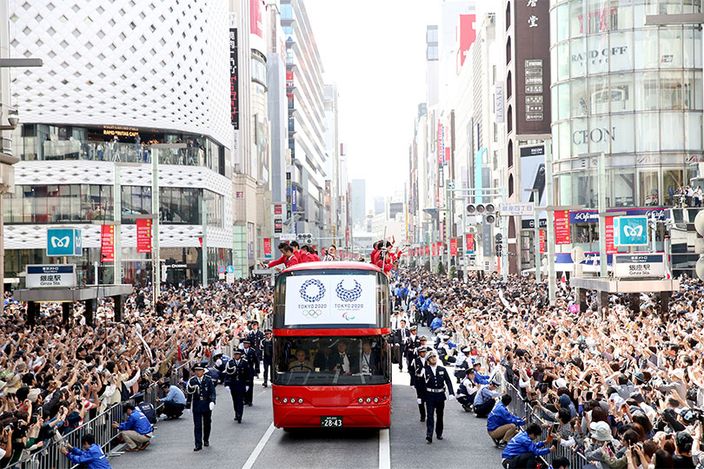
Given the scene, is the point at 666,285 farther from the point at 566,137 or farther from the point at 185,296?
the point at 566,137

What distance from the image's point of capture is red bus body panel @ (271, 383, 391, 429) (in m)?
17.5

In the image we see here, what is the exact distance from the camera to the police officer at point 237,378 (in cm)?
2009

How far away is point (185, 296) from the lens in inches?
1970

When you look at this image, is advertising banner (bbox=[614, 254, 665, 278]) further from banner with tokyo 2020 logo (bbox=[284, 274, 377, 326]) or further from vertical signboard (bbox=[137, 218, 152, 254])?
vertical signboard (bbox=[137, 218, 152, 254])

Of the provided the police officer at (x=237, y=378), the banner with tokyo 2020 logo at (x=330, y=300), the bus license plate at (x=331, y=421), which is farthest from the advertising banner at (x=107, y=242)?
the bus license plate at (x=331, y=421)

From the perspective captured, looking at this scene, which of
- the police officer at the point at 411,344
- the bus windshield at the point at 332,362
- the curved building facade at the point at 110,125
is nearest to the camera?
the bus windshield at the point at 332,362

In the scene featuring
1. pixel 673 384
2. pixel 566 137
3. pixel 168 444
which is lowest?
pixel 168 444

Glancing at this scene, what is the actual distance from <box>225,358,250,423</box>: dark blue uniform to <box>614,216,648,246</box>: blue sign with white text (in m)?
17.9

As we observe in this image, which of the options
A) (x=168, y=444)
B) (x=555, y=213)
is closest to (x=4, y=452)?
(x=168, y=444)

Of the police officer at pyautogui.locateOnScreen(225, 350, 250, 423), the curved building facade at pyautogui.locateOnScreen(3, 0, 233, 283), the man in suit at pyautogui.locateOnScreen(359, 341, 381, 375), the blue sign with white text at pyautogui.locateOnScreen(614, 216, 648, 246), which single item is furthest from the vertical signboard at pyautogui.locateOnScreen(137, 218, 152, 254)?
the man in suit at pyautogui.locateOnScreen(359, 341, 381, 375)

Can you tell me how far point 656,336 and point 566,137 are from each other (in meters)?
48.7

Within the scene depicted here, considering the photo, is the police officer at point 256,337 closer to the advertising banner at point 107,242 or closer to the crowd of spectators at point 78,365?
the crowd of spectators at point 78,365

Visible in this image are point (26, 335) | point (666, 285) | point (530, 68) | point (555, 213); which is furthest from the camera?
point (530, 68)

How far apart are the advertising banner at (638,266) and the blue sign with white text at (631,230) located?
2527 mm
